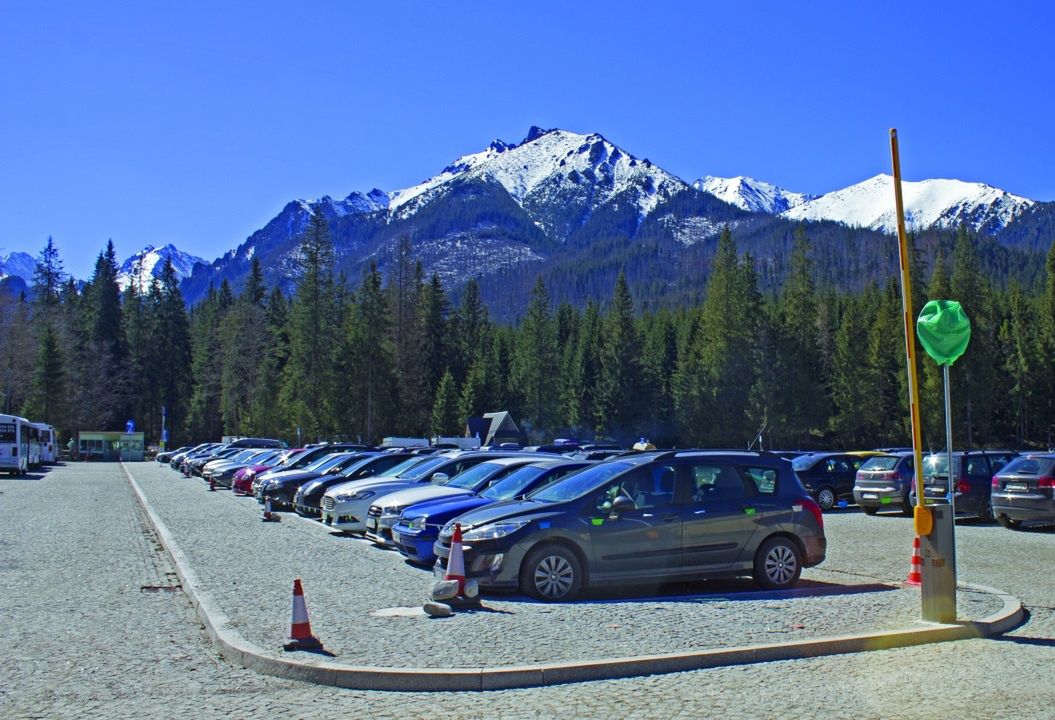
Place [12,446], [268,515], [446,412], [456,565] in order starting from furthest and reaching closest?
[446,412] → [12,446] → [268,515] → [456,565]

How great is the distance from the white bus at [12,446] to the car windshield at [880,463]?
41143 millimetres

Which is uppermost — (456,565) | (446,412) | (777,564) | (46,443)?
(446,412)

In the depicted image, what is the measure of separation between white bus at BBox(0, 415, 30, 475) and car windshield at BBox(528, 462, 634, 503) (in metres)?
43.1

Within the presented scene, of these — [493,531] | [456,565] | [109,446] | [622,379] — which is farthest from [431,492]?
[109,446]

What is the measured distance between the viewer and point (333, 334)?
7881 cm

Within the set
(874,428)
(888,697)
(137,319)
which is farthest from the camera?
(137,319)

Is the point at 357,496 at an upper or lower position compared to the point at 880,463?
lower

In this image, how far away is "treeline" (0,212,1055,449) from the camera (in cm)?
7381

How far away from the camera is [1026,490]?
19.3 metres

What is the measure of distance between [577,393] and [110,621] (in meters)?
81.2

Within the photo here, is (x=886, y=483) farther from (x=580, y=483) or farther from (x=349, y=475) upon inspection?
(x=580, y=483)

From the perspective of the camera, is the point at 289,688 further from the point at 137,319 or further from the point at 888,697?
the point at 137,319

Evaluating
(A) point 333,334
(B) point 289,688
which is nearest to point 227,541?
(B) point 289,688

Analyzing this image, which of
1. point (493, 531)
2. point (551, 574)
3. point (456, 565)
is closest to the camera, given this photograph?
point (456, 565)
